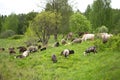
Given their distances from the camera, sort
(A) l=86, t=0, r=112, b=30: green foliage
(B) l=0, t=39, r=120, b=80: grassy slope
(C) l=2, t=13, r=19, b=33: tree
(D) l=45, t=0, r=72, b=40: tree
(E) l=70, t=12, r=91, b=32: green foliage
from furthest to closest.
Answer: (C) l=2, t=13, r=19, b=33: tree, (A) l=86, t=0, r=112, b=30: green foliage, (D) l=45, t=0, r=72, b=40: tree, (E) l=70, t=12, r=91, b=32: green foliage, (B) l=0, t=39, r=120, b=80: grassy slope

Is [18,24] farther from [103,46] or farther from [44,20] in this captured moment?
[103,46]

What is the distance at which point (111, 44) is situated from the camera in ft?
68.9

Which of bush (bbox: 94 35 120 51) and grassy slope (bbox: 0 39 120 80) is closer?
grassy slope (bbox: 0 39 120 80)

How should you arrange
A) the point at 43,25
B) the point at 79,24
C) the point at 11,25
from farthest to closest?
the point at 11,25
the point at 79,24
the point at 43,25

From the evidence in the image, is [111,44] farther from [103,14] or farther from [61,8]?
[103,14]

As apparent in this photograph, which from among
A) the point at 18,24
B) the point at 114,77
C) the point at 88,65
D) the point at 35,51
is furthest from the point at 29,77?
the point at 18,24

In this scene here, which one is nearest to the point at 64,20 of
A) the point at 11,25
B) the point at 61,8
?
the point at 61,8

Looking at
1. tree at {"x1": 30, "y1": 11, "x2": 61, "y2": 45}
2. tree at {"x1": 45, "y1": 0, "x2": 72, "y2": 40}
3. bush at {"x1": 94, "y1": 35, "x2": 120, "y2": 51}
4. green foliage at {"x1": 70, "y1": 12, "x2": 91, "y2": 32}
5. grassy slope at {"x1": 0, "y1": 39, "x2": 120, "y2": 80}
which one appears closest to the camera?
grassy slope at {"x1": 0, "y1": 39, "x2": 120, "y2": 80}

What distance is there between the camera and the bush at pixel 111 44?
65.2ft

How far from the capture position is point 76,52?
22.8 m

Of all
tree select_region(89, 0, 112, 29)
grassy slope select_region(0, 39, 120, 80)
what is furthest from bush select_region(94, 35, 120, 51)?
tree select_region(89, 0, 112, 29)

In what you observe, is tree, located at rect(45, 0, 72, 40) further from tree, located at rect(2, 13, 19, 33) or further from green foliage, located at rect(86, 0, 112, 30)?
tree, located at rect(2, 13, 19, 33)

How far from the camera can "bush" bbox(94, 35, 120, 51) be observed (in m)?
19.9

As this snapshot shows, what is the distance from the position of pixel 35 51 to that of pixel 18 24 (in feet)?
218
